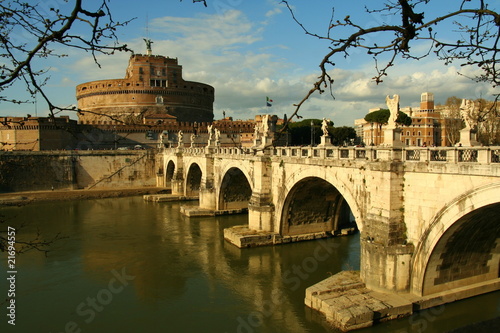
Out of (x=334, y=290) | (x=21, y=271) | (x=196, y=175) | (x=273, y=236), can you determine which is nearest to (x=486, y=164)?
(x=334, y=290)

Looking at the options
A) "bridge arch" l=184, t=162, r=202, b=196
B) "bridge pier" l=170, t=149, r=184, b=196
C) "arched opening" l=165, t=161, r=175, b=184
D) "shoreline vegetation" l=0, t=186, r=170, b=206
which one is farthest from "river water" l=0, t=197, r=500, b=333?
"arched opening" l=165, t=161, r=175, b=184

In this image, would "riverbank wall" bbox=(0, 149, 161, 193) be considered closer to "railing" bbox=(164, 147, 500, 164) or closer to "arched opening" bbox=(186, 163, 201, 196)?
"arched opening" bbox=(186, 163, 201, 196)

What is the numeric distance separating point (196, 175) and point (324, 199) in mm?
18361

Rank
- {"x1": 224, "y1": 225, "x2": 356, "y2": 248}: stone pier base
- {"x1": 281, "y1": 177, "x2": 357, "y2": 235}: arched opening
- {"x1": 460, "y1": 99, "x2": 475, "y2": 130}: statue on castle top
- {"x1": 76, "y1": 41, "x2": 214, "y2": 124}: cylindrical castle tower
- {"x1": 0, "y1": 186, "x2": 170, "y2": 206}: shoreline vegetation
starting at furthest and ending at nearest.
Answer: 1. {"x1": 76, "y1": 41, "x2": 214, "y2": 124}: cylindrical castle tower
2. {"x1": 0, "y1": 186, "x2": 170, "y2": 206}: shoreline vegetation
3. {"x1": 224, "y1": 225, "x2": 356, "y2": 248}: stone pier base
4. {"x1": 281, "y1": 177, "x2": 357, "y2": 235}: arched opening
5. {"x1": 460, "y1": 99, "x2": 475, "y2": 130}: statue on castle top

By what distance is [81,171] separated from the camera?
1629 inches

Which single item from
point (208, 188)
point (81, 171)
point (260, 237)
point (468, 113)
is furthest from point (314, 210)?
point (81, 171)

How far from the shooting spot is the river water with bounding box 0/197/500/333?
11.2 metres

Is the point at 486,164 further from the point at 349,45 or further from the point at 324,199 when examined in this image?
the point at 324,199

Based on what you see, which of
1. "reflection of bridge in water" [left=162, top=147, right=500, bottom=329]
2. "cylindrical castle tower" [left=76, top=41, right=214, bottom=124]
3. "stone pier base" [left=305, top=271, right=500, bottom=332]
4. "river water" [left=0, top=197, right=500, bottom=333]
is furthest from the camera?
"cylindrical castle tower" [left=76, top=41, right=214, bottom=124]

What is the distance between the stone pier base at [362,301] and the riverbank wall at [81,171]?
1292 inches

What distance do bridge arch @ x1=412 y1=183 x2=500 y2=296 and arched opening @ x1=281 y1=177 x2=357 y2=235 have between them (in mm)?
6720

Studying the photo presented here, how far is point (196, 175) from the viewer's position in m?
35.4

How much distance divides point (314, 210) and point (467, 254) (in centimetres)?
841

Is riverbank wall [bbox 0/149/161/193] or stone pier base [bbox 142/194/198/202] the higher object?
riverbank wall [bbox 0/149/161/193]
